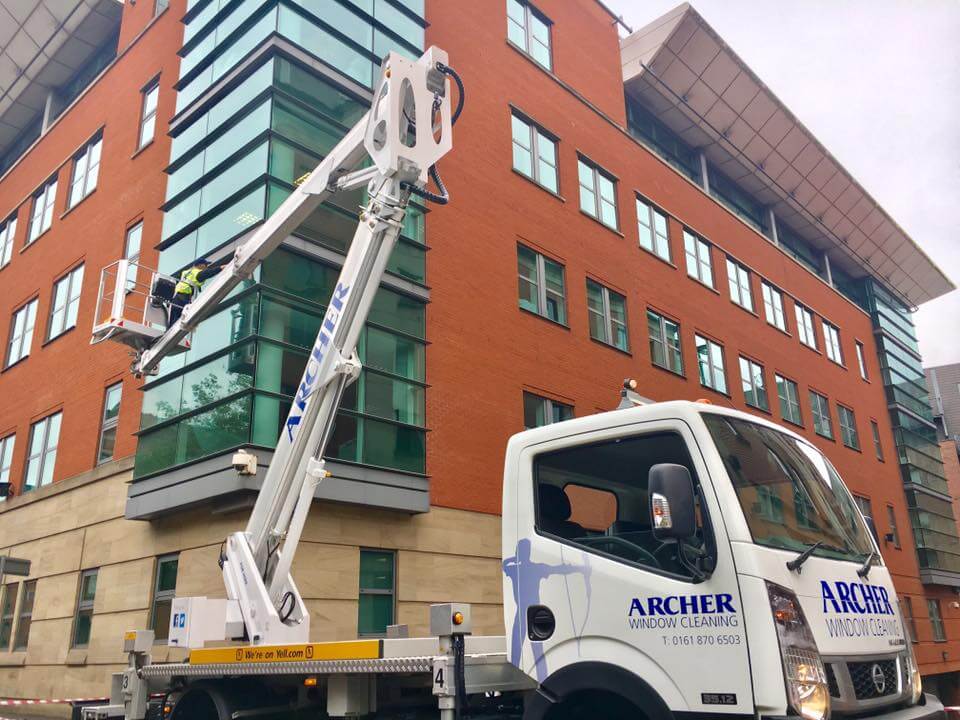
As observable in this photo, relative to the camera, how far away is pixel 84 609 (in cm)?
1606

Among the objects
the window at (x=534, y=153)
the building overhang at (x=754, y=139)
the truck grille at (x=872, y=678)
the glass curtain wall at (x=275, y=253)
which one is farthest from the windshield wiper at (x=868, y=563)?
the building overhang at (x=754, y=139)

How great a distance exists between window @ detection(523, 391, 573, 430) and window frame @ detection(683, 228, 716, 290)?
8.56 m

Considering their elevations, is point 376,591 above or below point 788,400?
below

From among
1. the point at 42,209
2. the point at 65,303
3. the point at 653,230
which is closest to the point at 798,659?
the point at 65,303

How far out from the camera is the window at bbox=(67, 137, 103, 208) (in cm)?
2111

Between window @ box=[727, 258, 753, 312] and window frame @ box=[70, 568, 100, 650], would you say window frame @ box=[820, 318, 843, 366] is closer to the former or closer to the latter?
window @ box=[727, 258, 753, 312]

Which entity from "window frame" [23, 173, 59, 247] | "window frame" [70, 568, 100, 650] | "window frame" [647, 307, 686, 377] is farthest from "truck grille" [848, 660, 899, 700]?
"window frame" [23, 173, 59, 247]

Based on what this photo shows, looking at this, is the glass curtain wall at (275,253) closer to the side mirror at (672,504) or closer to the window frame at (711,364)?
the side mirror at (672,504)

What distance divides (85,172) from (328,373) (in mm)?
16790

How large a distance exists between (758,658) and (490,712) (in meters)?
1.82

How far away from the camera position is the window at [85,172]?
831 inches

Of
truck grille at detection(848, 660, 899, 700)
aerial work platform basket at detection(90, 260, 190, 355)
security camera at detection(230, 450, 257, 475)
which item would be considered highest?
aerial work platform basket at detection(90, 260, 190, 355)

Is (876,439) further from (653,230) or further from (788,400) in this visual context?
(653,230)

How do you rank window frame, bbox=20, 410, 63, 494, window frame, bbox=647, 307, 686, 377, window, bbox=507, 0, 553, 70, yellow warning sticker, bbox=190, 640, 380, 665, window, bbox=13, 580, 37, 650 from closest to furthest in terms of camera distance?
yellow warning sticker, bbox=190, 640, 380, 665 → window, bbox=13, 580, 37, 650 → window frame, bbox=20, 410, 63, 494 → window, bbox=507, 0, 553, 70 → window frame, bbox=647, 307, 686, 377
